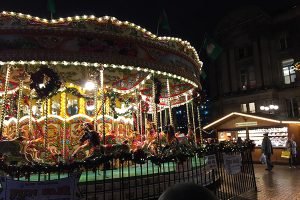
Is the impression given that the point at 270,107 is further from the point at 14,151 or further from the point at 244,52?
the point at 14,151

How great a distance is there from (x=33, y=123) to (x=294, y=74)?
2895cm

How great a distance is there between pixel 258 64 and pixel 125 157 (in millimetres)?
31022

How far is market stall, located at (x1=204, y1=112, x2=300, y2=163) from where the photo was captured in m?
19.1

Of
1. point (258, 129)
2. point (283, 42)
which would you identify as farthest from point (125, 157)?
point (283, 42)

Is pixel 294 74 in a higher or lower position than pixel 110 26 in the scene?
higher

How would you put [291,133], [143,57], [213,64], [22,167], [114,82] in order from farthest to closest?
[213,64], [291,133], [114,82], [143,57], [22,167]

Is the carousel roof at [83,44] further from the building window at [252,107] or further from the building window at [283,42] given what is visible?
the building window at [283,42]

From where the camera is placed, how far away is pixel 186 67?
1071 centimetres

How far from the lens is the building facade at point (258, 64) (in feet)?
101

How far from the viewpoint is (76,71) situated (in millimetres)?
12070

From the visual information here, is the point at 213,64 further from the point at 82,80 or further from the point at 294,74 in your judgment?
the point at 82,80

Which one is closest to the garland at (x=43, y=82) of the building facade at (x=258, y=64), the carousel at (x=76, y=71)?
the carousel at (x=76, y=71)

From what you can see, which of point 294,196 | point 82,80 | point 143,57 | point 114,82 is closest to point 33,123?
point 82,80

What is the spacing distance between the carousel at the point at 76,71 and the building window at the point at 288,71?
21970 millimetres
